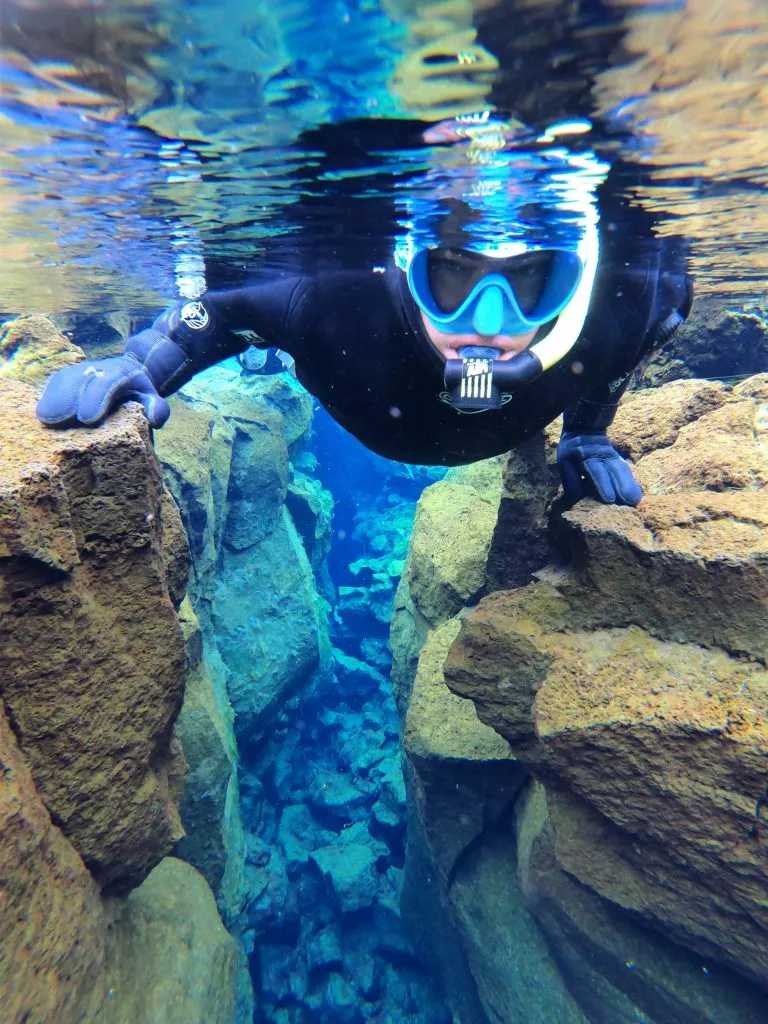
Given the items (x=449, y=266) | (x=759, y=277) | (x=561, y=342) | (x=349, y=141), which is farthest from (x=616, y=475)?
(x=759, y=277)

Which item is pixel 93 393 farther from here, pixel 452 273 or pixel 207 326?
pixel 452 273

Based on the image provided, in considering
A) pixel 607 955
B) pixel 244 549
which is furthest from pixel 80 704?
pixel 244 549

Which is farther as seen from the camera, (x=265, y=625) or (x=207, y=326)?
(x=265, y=625)

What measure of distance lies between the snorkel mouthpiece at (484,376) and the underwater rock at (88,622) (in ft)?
4.56

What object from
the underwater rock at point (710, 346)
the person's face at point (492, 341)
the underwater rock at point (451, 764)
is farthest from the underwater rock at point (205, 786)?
the underwater rock at point (710, 346)

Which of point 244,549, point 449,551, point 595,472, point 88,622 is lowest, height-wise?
point 244,549

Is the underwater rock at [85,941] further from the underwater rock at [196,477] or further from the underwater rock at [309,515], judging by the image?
the underwater rock at [309,515]

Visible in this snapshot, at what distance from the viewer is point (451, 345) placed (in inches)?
102

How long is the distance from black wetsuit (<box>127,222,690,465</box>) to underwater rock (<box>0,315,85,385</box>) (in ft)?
12.9

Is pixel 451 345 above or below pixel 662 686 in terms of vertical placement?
above

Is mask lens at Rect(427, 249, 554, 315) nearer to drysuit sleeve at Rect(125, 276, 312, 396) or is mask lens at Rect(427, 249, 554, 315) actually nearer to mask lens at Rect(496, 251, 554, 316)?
mask lens at Rect(496, 251, 554, 316)

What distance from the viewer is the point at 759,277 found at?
8.02 m

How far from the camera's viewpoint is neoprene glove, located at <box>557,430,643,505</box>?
335 cm

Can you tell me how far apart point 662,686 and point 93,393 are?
317 centimetres
